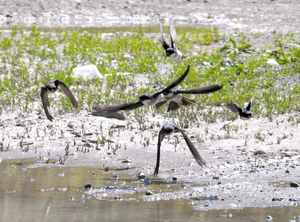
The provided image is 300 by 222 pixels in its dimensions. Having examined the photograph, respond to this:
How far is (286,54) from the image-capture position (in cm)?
1179

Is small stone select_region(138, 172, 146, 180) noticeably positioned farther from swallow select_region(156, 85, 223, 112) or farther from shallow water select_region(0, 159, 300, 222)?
swallow select_region(156, 85, 223, 112)

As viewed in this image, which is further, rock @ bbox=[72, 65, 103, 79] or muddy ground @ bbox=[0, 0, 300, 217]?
rock @ bbox=[72, 65, 103, 79]

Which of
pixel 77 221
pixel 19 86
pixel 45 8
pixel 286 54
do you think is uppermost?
pixel 45 8

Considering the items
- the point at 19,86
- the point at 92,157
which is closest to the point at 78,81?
the point at 19,86

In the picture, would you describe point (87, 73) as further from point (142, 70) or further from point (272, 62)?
point (272, 62)

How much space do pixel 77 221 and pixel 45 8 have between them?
60.2 feet

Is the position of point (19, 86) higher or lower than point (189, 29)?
lower

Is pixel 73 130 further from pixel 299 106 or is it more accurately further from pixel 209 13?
pixel 209 13

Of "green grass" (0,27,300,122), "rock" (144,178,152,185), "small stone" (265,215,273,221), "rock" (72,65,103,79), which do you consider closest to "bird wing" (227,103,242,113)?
"rock" (144,178,152,185)

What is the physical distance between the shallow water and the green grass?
8.49 feet

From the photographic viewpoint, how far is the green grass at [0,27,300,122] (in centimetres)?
895

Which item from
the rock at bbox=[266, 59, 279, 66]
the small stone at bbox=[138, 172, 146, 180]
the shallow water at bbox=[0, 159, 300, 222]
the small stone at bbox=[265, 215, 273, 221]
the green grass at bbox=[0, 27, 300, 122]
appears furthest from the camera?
the rock at bbox=[266, 59, 279, 66]

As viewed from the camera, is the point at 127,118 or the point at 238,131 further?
the point at 127,118

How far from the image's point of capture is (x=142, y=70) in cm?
1103
